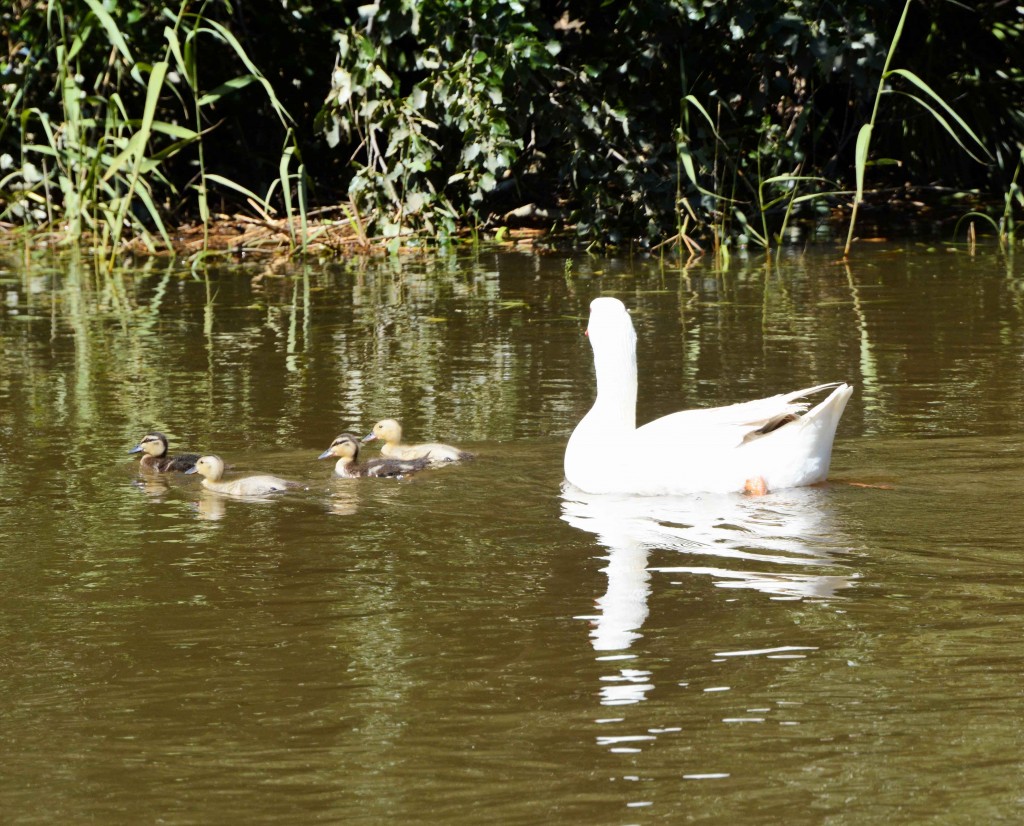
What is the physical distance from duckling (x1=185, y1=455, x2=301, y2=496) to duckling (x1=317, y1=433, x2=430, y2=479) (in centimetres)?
24

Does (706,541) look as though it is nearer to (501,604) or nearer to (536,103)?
(501,604)

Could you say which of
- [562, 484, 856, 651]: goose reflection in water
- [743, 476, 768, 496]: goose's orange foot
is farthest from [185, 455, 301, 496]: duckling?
[743, 476, 768, 496]: goose's orange foot

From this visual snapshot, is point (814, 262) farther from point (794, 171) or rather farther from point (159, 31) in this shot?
point (159, 31)

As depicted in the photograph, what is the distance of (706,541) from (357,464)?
1684mm

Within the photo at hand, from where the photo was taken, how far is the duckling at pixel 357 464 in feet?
20.9

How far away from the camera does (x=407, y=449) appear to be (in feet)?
21.7

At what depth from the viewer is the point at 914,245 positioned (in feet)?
44.5

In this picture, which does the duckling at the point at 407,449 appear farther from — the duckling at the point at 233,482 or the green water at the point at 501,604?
the duckling at the point at 233,482

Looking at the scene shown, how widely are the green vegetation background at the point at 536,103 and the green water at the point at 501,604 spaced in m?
3.97

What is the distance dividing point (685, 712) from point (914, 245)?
1045 cm

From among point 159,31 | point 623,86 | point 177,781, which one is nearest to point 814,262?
point 623,86

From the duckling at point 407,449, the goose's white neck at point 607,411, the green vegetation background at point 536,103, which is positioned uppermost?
the green vegetation background at point 536,103

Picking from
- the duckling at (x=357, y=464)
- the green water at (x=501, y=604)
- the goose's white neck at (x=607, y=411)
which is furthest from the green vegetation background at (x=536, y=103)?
the goose's white neck at (x=607, y=411)

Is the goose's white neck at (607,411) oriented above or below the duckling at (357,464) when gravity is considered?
above
